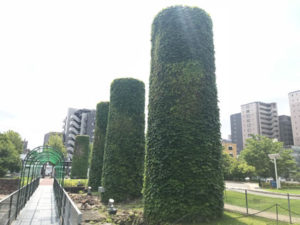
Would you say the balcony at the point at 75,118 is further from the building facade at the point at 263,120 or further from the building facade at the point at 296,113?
the building facade at the point at 296,113

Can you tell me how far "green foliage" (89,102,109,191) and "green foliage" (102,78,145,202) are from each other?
4.40m

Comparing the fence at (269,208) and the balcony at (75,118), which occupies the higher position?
the balcony at (75,118)

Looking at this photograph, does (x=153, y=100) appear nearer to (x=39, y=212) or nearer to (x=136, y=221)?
(x=136, y=221)

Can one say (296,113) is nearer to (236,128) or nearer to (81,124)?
(236,128)

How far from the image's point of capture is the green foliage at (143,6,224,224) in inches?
251

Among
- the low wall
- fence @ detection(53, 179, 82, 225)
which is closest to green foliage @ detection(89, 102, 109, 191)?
fence @ detection(53, 179, 82, 225)

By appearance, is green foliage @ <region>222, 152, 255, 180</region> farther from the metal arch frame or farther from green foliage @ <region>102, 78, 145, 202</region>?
the metal arch frame

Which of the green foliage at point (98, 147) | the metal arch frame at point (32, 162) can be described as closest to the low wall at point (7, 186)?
the metal arch frame at point (32, 162)

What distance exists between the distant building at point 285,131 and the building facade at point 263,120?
1.41 meters

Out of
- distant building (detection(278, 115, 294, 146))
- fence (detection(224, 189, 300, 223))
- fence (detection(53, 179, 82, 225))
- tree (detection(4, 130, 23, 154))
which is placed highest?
distant building (detection(278, 115, 294, 146))

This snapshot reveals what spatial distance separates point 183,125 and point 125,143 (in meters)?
5.27

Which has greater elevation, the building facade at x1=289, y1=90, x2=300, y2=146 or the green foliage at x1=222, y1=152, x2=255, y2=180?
the building facade at x1=289, y1=90, x2=300, y2=146

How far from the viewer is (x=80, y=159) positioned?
25328 mm

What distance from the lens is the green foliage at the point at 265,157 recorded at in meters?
34.3
